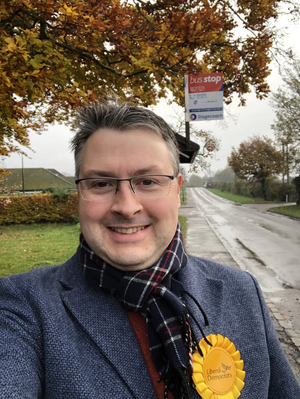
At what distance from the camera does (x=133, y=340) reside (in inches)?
42.9

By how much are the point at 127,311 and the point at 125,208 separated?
1.38 ft

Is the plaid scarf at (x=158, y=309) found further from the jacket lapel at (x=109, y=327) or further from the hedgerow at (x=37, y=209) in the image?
the hedgerow at (x=37, y=209)

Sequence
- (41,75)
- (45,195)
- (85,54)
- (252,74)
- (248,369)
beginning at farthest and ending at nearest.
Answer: (45,195) < (252,74) < (85,54) < (41,75) < (248,369)

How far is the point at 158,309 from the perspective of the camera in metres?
1.12

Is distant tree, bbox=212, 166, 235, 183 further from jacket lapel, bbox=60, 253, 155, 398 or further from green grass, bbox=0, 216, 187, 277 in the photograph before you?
jacket lapel, bbox=60, 253, 155, 398

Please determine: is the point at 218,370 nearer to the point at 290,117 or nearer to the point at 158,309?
the point at 158,309

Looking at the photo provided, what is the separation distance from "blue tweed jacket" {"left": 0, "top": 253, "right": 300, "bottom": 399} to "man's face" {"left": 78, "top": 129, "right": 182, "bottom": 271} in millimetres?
210

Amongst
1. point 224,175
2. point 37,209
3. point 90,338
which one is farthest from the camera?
point 224,175

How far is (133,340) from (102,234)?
1.37 ft

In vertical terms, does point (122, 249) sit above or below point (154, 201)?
below

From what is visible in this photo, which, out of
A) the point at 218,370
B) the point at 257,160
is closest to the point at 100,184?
the point at 218,370

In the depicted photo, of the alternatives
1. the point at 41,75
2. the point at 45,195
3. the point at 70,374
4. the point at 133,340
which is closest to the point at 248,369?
the point at 133,340

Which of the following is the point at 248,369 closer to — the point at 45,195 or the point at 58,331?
the point at 58,331

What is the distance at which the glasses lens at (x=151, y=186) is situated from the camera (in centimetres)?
118
